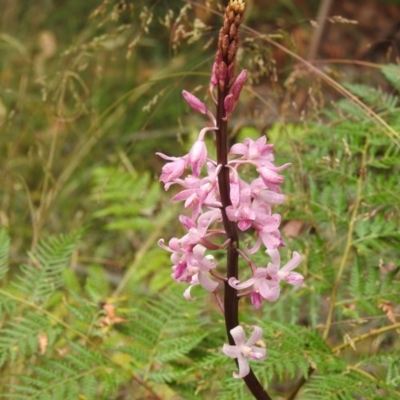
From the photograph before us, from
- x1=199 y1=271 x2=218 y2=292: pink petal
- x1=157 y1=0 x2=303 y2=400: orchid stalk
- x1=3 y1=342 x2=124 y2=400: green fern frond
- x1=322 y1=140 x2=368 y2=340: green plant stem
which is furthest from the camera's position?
x1=322 y1=140 x2=368 y2=340: green plant stem

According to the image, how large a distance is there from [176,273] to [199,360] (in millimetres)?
917

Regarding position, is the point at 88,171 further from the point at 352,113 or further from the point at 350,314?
the point at 350,314

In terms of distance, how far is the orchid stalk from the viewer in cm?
148

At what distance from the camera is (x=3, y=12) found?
560 cm

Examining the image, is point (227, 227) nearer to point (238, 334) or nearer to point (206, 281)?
point (206, 281)

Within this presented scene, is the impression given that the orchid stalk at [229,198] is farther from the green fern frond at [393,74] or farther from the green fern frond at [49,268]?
the green fern frond at [393,74]

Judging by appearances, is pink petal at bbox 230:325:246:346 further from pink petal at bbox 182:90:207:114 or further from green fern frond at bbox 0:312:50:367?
green fern frond at bbox 0:312:50:367

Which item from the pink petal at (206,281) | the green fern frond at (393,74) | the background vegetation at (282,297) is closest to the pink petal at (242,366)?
the pink petal at (206,281)

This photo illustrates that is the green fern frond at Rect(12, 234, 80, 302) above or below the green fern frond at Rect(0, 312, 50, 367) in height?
above

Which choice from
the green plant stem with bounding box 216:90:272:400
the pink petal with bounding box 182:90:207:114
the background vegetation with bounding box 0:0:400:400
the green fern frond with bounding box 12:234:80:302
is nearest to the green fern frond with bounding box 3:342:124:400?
the background vegetation with bounding box 0:0:400:400

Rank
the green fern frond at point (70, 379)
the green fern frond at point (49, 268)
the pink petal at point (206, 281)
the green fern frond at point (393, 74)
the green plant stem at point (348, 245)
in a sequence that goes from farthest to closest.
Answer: the green fern frond at point (393, 74)
the green fern frond at point (49, 268)
the green plant stem at point (348, 245)
the green fern frond at point (70, 379)
the pink petal at point (206, 281)

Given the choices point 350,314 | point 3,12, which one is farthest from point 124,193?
point 3,12

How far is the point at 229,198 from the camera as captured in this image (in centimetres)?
154

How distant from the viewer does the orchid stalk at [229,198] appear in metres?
1.48
